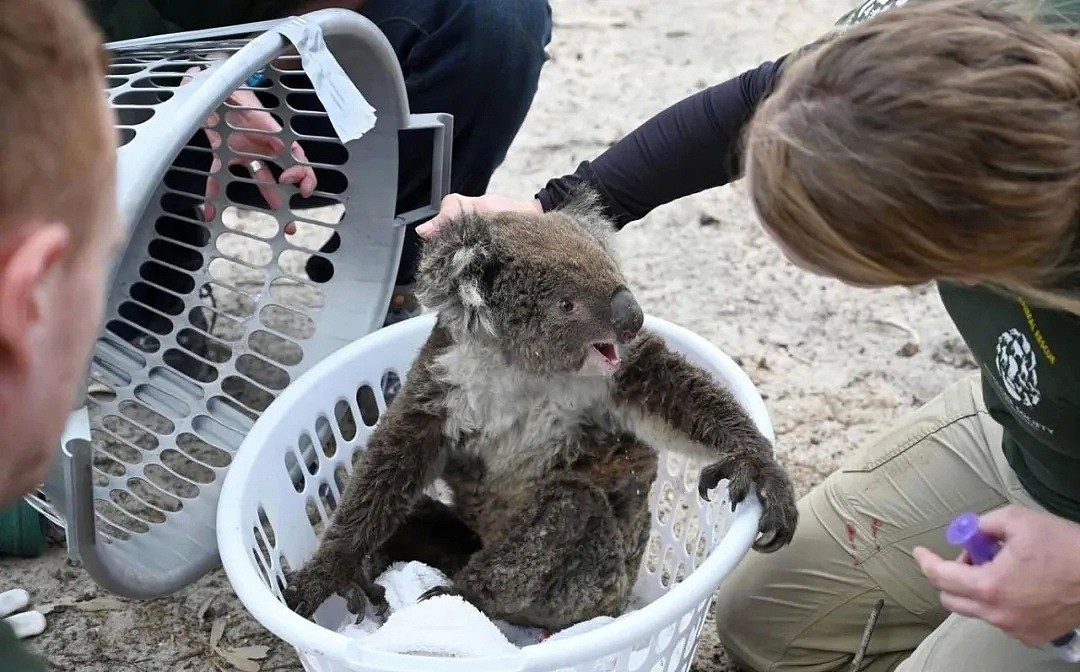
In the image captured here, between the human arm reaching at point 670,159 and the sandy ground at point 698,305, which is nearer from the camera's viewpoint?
the human arm reaching at point 670,159

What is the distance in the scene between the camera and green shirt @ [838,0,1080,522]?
1224 millimetres

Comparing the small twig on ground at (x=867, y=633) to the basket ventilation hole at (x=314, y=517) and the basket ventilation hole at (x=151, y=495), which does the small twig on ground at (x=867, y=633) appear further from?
the basket ventilation hole at (x=151, y=495)

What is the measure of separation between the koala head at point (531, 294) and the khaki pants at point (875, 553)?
0.55 metres

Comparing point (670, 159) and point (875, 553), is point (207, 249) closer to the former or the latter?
point (670, 159)

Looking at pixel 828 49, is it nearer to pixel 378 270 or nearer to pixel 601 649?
pixel 601 649

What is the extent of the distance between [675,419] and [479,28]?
0.95 m

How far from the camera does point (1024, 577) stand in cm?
117

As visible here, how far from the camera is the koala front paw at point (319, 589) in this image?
1.47 m

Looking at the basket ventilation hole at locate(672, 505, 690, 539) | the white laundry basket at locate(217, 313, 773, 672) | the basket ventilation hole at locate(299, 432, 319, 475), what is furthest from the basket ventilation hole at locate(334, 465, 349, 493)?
the basket ventilation hole at locate(672, 505, 690, 539)

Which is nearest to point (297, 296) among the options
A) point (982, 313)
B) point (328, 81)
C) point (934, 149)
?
point (328, 81)

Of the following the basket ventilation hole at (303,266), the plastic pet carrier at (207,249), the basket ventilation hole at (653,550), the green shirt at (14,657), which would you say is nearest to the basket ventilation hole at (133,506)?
the plastic pet carrier at (207,249)

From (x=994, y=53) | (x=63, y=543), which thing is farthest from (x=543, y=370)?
(x=63, y=543)

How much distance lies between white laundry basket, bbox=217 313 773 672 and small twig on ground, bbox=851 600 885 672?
0.86 feet

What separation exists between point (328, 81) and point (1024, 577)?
107 centimetres
